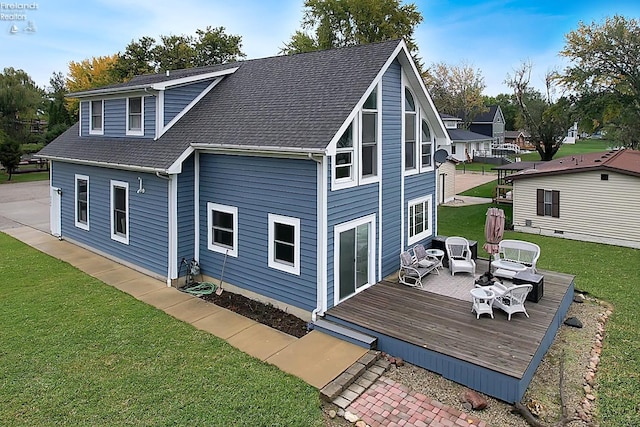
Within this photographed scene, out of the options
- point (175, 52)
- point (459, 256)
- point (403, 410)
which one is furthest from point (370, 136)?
point (175, 52)

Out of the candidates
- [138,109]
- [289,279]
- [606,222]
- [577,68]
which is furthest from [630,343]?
[577,68]

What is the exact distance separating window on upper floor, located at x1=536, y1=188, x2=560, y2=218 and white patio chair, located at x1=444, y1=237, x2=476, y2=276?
844cm

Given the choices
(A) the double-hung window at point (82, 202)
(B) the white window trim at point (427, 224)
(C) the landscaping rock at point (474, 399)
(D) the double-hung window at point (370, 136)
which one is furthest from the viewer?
(A) the double-hung window at point (82, 202)

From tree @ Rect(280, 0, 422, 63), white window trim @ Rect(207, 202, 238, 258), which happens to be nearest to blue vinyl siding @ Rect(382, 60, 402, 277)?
white window trim @ Rect(207, 202, 238, 258)

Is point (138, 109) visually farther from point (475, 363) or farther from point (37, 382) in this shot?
point (475, 363)

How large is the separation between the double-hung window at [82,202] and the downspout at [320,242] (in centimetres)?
924

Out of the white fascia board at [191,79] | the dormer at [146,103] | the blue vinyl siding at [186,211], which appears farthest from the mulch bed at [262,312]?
the white fascia board at [191,79]

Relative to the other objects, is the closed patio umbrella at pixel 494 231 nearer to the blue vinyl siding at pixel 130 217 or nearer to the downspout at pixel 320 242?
the downspout at pixel 320 242

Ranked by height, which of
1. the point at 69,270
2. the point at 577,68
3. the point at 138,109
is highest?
the point at 577,68

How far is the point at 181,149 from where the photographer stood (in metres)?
10.6

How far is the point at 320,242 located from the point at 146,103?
23.8 ft

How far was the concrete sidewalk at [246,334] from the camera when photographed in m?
7.07

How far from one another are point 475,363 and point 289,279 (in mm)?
4107

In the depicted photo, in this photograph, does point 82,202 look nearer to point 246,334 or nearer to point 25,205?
point 246,334
